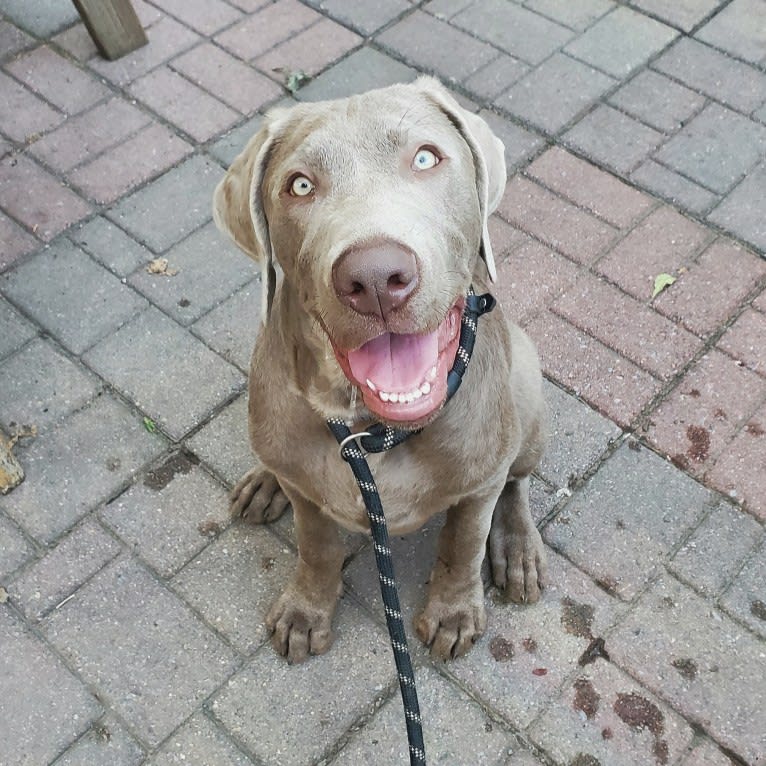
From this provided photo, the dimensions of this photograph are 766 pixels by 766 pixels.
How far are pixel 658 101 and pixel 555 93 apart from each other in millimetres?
485

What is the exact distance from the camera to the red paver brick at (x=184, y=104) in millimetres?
4320

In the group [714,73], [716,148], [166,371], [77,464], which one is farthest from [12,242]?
[714,73]

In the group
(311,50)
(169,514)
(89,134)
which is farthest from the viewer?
(311,50)

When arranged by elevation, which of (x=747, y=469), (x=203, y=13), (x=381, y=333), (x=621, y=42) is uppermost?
(x=381, y=333)

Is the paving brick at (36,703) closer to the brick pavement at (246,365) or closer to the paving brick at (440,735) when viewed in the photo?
the brick pavement at (246,365)

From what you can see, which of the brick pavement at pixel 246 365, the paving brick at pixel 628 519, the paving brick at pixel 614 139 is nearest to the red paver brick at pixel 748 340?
the brick pavement at pixel 246 365

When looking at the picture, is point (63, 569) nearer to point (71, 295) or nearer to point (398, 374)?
point (71, 295)

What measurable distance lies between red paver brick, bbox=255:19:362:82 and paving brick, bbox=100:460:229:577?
2225 mm

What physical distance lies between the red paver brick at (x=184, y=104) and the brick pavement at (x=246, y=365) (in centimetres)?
2

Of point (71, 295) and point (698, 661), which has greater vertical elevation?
point (71, 295)

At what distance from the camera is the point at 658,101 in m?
4.34

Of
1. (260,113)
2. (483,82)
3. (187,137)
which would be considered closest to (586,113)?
(483,82)

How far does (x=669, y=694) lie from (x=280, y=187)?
6.13 ft

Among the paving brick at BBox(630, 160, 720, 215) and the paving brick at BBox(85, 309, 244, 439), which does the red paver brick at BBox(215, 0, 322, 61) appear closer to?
the paving brick at BBox(85, 309, 244, 439)
